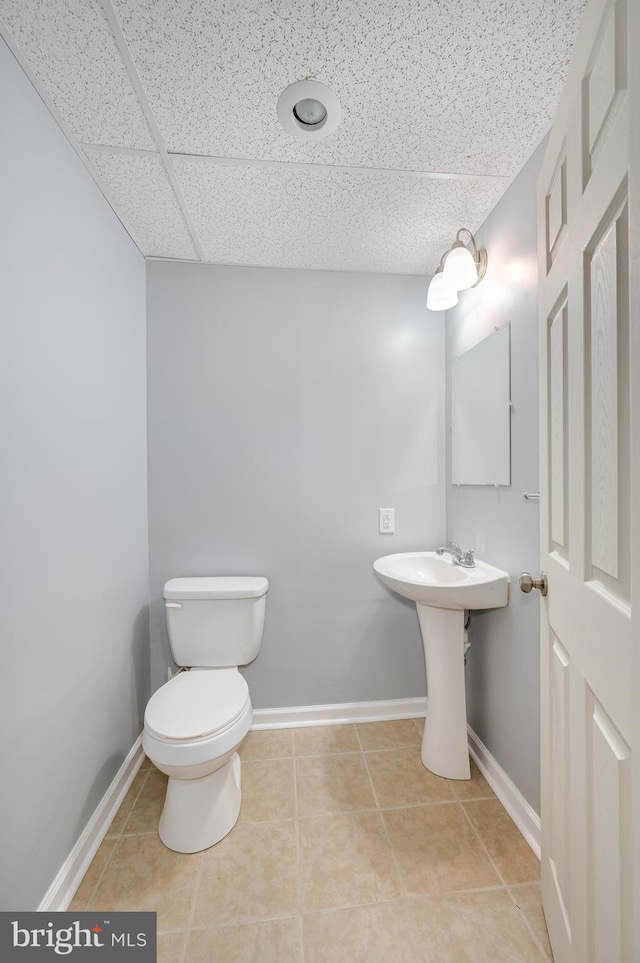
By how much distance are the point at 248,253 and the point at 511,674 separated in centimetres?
212

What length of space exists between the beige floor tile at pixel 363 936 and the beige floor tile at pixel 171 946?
326 mm

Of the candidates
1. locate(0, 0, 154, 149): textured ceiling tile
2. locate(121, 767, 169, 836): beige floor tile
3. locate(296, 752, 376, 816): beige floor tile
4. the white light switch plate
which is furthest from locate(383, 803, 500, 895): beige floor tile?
locate(0, 0, 154, 149): textured ceiling tile

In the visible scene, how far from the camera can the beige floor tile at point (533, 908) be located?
1052mm

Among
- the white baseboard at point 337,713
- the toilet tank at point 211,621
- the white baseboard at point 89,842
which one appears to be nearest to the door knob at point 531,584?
the toilet tank at point 211,621

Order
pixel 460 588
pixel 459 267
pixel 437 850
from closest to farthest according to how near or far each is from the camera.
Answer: pixel 437 850 → pixel 460 588 → pixel 459 267

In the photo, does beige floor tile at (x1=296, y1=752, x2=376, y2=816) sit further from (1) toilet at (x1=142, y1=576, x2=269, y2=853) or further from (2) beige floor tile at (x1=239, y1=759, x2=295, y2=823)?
(1) toilet at (x1=142, y1=576, x2=269, y2=853)

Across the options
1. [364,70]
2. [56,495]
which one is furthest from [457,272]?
[56,495]

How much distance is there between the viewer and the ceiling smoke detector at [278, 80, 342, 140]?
3.40 ft

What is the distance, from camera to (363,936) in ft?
3.50

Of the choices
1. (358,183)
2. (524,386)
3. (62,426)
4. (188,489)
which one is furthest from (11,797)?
(358,183)

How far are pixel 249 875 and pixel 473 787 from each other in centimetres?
91

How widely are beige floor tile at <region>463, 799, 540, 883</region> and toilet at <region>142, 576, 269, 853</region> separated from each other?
0.89 meters

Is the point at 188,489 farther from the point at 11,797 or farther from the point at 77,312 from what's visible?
the point at 11,797

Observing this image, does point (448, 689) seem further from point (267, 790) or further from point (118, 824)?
point (118, 824)
